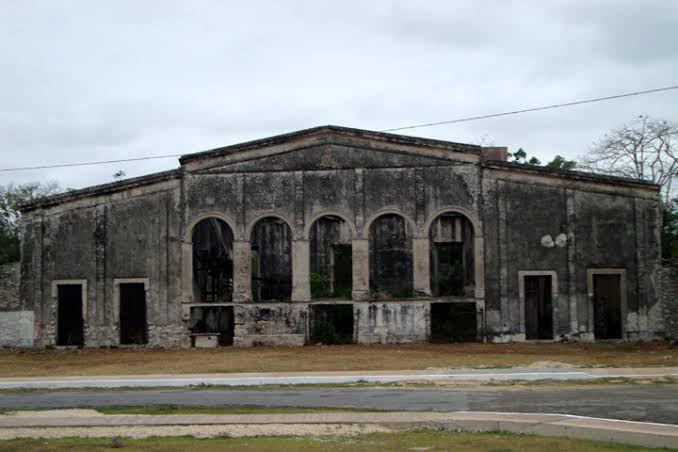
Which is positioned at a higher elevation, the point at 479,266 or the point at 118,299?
the point at 479,266

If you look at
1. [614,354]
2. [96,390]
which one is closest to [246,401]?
[96,390]

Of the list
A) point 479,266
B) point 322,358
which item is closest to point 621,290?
point 479,266

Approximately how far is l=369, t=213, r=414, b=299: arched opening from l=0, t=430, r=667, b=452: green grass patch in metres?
22.4

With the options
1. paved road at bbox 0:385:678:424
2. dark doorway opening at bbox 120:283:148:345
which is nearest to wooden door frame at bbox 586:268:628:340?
paved road at bbox 0:385:678:424

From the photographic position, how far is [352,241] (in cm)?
2794

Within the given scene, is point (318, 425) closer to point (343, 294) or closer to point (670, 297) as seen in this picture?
point (670, 297)

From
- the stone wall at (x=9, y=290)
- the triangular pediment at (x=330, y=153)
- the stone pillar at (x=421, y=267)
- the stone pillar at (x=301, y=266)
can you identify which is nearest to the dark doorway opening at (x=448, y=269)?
the stone pillar at (x=421, y=267)

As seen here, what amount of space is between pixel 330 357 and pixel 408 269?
37.0 ft

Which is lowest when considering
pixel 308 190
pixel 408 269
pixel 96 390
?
pixel 96 390

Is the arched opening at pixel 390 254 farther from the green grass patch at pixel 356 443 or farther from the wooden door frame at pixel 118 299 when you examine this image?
the green grass patch at pixel 356 443

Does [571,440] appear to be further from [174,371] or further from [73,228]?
[73,228]

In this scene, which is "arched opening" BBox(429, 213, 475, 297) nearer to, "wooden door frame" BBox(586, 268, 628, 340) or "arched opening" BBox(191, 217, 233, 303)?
"wooden door frame" BBox(586, 268, 628, 340)

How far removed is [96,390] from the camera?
1812cm

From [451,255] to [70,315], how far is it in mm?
15209
